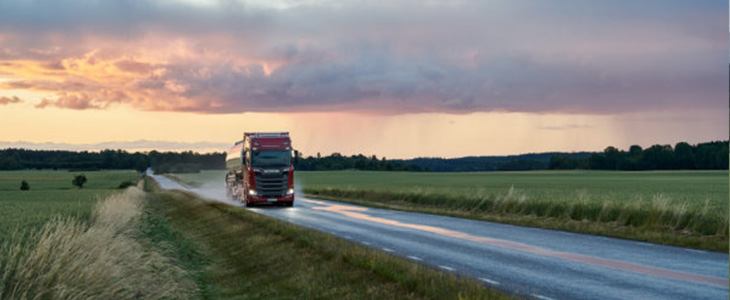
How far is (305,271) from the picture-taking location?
1384 centimetres

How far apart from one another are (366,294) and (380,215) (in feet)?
69.6

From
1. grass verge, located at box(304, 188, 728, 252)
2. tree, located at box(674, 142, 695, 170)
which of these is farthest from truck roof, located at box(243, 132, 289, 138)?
tree, located at box(674, 142, 695, 170)

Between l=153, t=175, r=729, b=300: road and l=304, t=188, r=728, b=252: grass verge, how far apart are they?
869mm

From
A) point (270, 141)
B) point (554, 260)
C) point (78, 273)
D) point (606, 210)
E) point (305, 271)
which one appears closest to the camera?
point (78, 273)

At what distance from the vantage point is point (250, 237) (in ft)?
69.3

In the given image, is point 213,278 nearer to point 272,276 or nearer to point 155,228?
point 272,276

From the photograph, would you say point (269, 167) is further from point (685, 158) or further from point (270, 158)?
point (685, 158)

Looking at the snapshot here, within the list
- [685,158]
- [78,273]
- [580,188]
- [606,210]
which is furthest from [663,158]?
[78,273]

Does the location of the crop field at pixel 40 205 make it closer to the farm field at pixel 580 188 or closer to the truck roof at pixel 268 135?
the truck roof at pixel 268 135

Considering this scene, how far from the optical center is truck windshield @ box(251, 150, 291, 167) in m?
40.1

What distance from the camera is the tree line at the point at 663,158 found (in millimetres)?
148375

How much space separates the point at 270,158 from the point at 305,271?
2682cm

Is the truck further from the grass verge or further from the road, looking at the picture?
the road

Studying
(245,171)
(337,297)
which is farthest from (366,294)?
(245,171)
